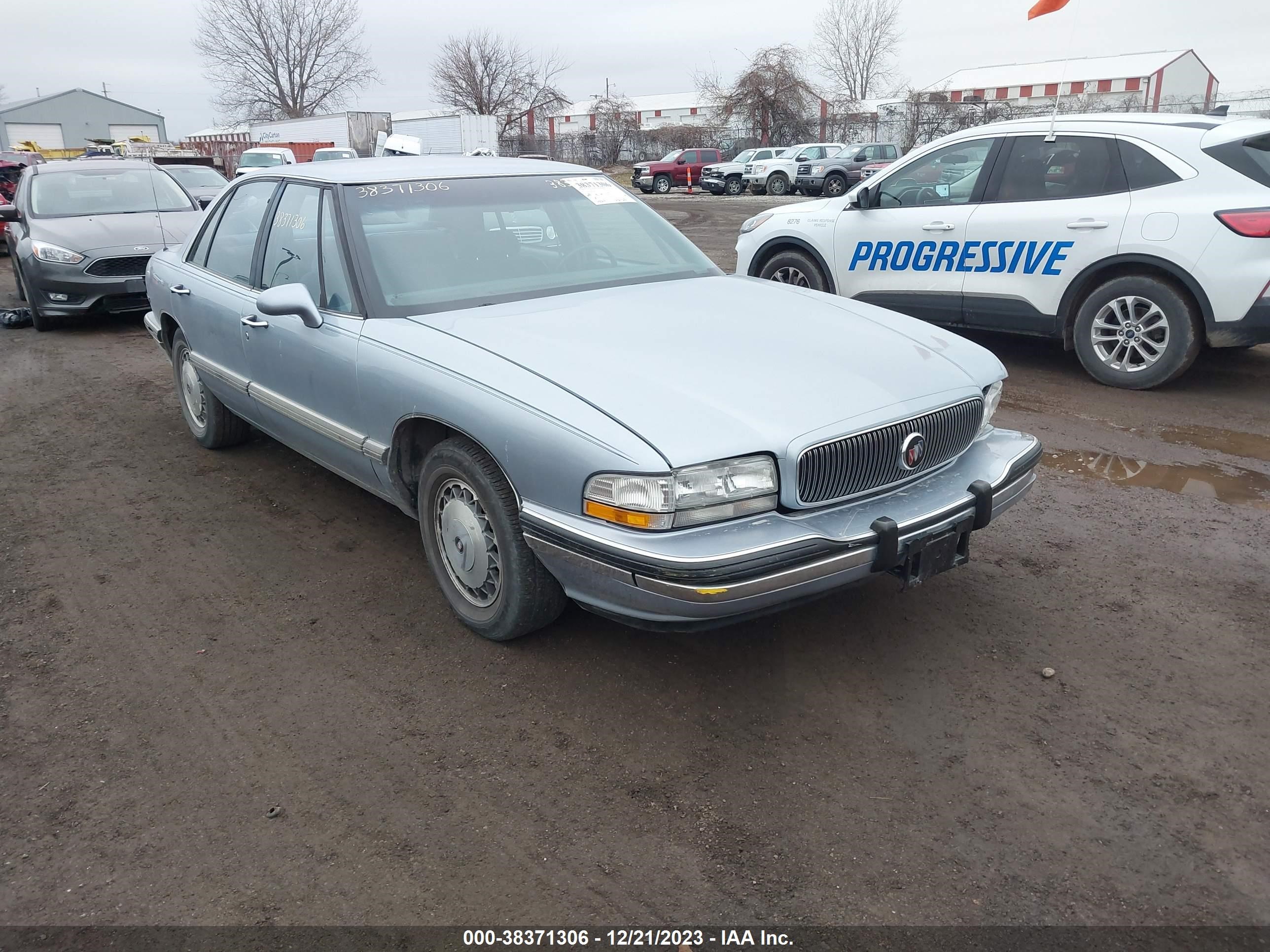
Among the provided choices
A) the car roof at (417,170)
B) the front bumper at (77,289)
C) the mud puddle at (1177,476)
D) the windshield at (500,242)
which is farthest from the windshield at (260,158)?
the mud puddle at (1177,476)

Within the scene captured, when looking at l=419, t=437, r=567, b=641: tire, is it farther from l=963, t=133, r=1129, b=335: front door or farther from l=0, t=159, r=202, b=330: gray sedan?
l=0, t=159, r=202, b=330: gray sedan

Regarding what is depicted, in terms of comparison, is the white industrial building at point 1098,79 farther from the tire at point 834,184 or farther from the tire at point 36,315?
the tire at point 36,315

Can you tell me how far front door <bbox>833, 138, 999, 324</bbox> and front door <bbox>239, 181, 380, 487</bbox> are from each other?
460cm

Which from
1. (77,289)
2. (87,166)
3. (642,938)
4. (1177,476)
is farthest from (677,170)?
(642,938)

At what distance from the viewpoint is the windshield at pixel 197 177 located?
47.5 feet

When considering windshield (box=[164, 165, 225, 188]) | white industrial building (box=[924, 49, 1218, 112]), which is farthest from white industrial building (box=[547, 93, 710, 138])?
windshield (box=[164, 165, 225, 188])

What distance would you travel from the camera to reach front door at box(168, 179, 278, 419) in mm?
4539

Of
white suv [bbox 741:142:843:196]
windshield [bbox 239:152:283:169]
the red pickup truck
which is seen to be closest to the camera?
windshield [bbox 239:152:283:169]

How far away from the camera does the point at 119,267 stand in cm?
927

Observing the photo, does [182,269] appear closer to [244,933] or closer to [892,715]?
[244,933]

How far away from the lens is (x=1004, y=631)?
3.46 m

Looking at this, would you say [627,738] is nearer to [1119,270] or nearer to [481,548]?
[481,548]

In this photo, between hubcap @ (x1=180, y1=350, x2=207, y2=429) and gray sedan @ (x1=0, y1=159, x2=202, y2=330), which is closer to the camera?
hubcap @ (x1=180, y1=350, x2=207, y2=429)

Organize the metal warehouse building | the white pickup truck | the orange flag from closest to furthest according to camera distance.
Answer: the orange flag → the white pickup truck → the metal warehouse building
